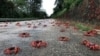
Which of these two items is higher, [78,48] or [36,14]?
[36,14]

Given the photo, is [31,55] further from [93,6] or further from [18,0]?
[18,0]

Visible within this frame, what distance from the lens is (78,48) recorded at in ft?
22.5

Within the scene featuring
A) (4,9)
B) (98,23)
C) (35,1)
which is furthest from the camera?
(35,1)

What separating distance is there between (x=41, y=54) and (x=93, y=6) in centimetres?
1244

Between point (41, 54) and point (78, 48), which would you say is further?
point (78, 48)

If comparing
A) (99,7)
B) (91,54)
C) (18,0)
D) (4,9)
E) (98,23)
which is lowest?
(91,54)

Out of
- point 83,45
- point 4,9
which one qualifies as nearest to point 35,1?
point 4,9

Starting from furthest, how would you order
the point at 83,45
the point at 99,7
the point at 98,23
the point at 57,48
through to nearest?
the point at 99,7 < the point at 98,23 < the point at 83,45 < the point at 57,48

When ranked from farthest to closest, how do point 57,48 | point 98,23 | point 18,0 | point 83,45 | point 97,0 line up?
1. point 18,0
2. point 97,0
3. point 98,23
4. point 83,45
5. point 57,48

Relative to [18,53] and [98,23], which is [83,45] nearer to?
[18,53]

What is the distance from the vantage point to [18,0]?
90.1m

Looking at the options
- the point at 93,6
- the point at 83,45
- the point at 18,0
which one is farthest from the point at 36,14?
the point at 83,45

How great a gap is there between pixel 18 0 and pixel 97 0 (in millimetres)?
74375

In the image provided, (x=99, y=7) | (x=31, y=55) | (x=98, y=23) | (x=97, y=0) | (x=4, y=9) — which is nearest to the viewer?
(x=31, y=55)
